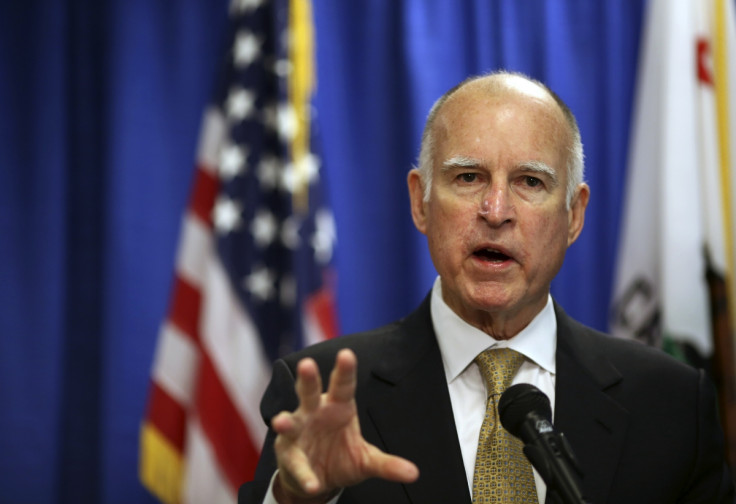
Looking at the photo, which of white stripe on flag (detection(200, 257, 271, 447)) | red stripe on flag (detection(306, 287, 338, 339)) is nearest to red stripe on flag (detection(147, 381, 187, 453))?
white stripe on flag (detection(200, 257, 271, 447))

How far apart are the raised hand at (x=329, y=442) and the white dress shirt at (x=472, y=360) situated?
39 cm

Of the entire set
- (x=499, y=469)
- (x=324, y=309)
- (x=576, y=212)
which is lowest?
(x=324, y=309)

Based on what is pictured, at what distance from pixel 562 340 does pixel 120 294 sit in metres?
2.43

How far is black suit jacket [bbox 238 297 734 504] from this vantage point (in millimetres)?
1468

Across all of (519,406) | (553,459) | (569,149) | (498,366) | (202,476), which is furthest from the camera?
(202,476)

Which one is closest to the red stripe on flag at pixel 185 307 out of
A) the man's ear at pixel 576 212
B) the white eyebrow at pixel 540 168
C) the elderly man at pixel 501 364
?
the elderly man at pixel 501 364

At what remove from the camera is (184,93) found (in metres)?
3.67

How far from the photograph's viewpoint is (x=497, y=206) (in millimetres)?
1539

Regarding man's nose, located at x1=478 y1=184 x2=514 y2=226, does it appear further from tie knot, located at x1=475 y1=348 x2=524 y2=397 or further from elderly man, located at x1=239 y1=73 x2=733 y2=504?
tie knot, located at x1=475 y1=348 x2=524 y2=397

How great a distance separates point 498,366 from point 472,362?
0.19ft

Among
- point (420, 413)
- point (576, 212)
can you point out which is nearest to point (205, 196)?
point (576, 212)

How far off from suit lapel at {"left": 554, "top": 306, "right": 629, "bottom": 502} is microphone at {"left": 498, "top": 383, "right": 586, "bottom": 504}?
330 millimetres

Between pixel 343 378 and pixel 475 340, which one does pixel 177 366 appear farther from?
pixel 343 378

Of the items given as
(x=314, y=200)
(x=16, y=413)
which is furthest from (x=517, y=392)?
(x=16, y=413)
